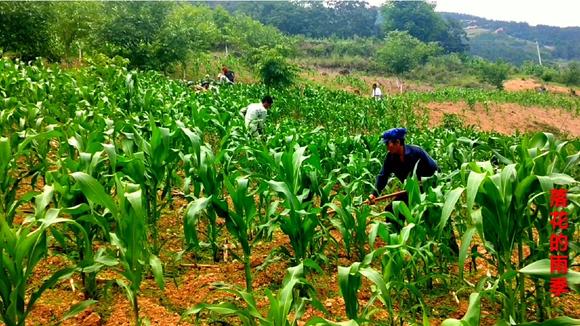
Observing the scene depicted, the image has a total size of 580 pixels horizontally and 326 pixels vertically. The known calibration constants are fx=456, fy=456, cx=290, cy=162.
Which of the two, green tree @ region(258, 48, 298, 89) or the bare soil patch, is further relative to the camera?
the bare soil patch

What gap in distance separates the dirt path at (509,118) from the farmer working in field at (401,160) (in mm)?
17260

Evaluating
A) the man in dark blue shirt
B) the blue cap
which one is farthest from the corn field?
the blue cap

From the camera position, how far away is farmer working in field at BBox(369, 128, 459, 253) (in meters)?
4.41

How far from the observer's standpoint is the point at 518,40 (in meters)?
137

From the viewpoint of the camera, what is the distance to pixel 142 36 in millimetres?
22969

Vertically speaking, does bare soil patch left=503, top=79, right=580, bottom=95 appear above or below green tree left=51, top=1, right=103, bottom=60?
below

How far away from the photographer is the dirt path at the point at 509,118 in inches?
897

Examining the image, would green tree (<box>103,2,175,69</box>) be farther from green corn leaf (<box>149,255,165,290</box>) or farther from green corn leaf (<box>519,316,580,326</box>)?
green corn leaf (<box>519,316,580,326</box>)

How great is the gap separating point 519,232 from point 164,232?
2.90 meters

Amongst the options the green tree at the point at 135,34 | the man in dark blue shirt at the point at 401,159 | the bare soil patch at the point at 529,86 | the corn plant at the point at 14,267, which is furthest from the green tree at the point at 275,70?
the bare soil patch at the point at 529,86

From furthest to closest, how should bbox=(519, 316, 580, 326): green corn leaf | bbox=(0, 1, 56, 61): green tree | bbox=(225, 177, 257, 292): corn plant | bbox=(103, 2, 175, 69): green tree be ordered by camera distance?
bbox=(103, 2, 175, 69): green tree, bbox=(0, 1, 56, 61): green tree, bbox=(225, 177, 257, 292): corn plant, bbox=(519, 316, 580, 326): green corn leaf

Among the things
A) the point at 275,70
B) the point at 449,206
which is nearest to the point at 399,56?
the point at 275,70

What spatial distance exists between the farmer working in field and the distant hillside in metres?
110

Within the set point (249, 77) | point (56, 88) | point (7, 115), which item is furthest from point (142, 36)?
point (7, 115)
